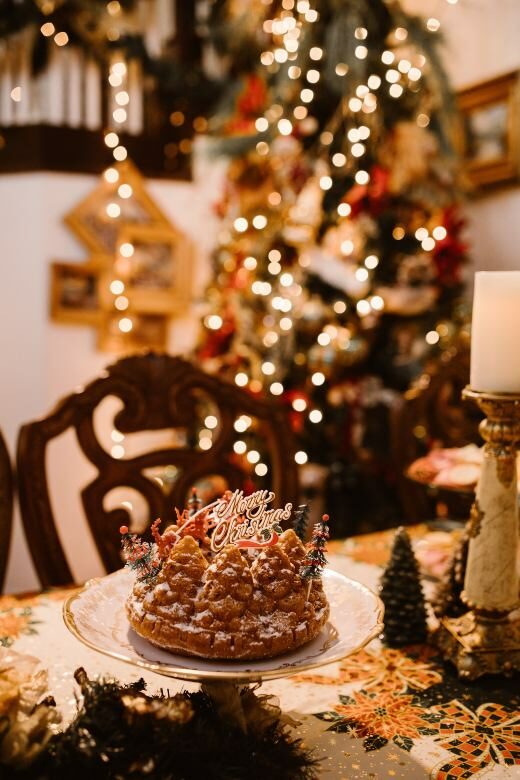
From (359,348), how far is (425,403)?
724mm

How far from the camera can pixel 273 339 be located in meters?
2.65

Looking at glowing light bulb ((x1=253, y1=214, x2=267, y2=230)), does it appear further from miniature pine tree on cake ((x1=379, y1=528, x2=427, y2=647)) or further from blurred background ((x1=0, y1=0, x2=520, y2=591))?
miniature pine tree on cake ((x1=379, y1=528, x2=427, y2=647))

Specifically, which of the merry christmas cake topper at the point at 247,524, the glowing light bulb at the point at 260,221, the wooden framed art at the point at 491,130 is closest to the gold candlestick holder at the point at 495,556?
the merry christmas cake topper at the point at 247,524

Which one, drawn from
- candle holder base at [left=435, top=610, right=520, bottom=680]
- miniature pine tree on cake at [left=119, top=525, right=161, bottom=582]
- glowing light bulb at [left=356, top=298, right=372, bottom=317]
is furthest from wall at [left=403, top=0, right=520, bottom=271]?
miniature pine tree on cake at [left=119, top=525, right=161, bottom=582]

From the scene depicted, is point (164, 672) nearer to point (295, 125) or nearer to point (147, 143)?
point (295, 125)

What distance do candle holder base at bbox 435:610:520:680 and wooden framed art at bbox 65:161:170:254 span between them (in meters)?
2.24

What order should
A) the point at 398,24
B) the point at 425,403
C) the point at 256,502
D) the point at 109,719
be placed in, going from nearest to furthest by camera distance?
the point at 109,719 → the point at 256,502 → the point at 425,403 → the point at 398,24

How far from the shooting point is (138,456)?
4.86ft

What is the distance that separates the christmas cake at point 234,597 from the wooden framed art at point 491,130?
206 cm

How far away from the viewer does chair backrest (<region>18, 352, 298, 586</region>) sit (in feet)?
4.46

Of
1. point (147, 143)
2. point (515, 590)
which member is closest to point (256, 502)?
point (515, 590)

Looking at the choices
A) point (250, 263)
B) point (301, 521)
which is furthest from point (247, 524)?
point (250, 263)

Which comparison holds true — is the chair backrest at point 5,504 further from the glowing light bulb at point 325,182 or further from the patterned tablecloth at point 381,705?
the glowing light bulb at point 325,182

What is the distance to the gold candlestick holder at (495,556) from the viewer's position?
3.18ft
